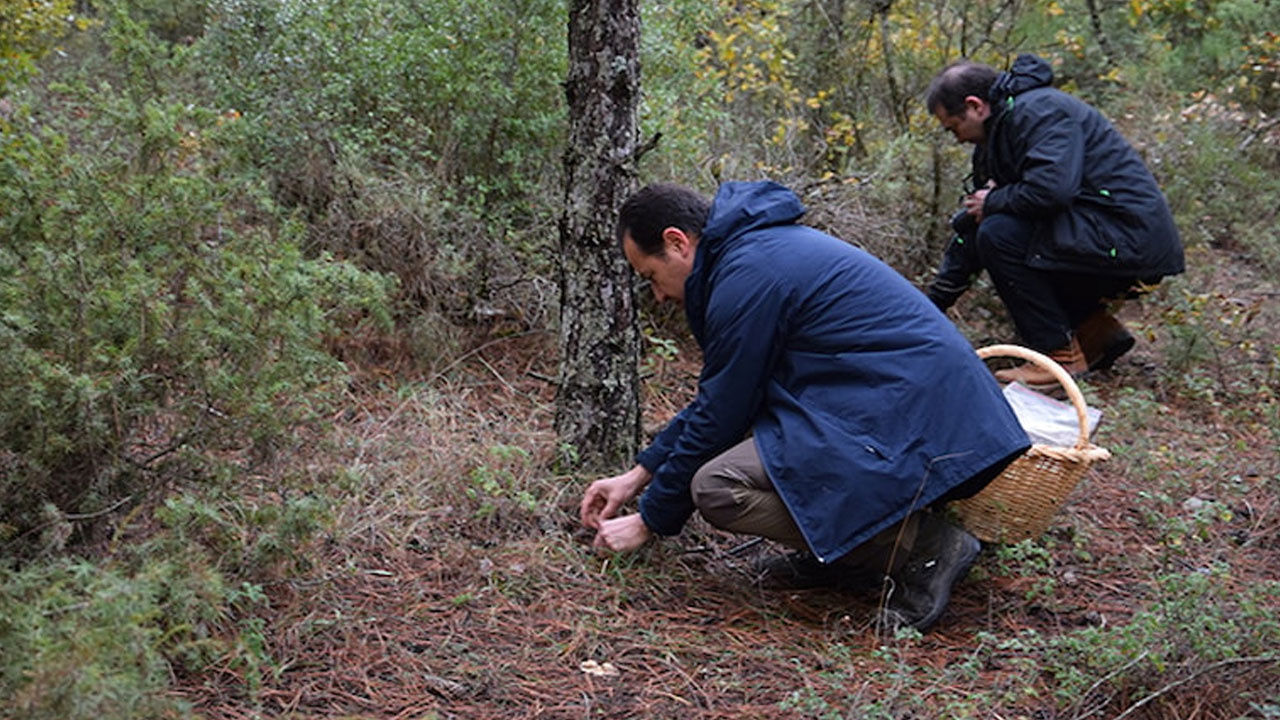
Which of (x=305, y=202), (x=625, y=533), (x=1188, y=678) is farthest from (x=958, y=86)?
(x=1188, y=678)

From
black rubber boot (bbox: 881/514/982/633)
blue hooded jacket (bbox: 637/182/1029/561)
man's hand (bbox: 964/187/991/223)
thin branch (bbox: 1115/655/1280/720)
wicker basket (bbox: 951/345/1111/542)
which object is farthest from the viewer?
man's hand (bbox: 964/187/991/223)

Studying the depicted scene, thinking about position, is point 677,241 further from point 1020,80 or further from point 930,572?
point 1020,80

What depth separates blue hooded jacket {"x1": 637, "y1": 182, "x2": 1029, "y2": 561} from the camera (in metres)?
3.34

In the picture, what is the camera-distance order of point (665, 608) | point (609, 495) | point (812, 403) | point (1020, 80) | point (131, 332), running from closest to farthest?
point (131, 332)
point (812, 403)
point (665, 608)
point (609, 495)
point (1020, 80)

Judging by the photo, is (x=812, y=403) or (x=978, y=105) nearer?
(x=812, y=403)

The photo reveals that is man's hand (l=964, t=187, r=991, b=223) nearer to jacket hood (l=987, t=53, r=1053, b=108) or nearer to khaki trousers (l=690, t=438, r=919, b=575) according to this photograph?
jacket hood (l=987, t=53, r=1053, b=108)

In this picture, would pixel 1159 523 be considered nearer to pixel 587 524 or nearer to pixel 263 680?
pixel 587 524

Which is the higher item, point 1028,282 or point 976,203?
point 976,203

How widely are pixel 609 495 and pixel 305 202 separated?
8.42ft

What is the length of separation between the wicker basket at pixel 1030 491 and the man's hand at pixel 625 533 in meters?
1.10

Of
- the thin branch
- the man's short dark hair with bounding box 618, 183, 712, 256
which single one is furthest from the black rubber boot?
the man's short dark hair with bounding box 618, 183, 712, 256

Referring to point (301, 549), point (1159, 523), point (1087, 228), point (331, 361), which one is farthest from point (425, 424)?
point (1087, 228)

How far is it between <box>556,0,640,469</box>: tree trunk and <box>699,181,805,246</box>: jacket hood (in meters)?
0.51

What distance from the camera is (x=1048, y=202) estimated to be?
5.43m
